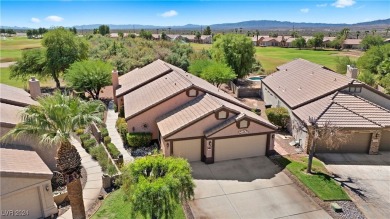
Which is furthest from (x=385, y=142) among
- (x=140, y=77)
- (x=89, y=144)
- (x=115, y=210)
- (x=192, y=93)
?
(x=140, y=77)

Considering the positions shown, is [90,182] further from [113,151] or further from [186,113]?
[186,113]

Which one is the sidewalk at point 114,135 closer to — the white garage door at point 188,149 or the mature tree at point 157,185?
the white garage door at point 188,149

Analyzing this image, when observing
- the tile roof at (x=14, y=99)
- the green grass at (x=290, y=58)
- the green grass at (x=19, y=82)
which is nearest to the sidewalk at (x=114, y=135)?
the tile roof at (x=14, y=99)

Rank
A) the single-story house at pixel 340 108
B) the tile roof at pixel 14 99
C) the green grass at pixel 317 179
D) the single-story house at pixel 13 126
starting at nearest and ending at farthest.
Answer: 1. the single-story house at pixel 13 126
2. the green grass at pixel 317 179
3. the tile roof at pixel 14 99
4. the single-story house at pixel 340 108

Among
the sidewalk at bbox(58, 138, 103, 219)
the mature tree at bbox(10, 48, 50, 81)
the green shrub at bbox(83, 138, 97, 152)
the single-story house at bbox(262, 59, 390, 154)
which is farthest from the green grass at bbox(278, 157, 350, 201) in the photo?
the mature tree at bbox(10, 48, 50, 81)

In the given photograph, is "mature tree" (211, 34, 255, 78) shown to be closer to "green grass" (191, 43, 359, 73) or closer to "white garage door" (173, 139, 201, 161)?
"green grass" (191, 43, 359, 73)
